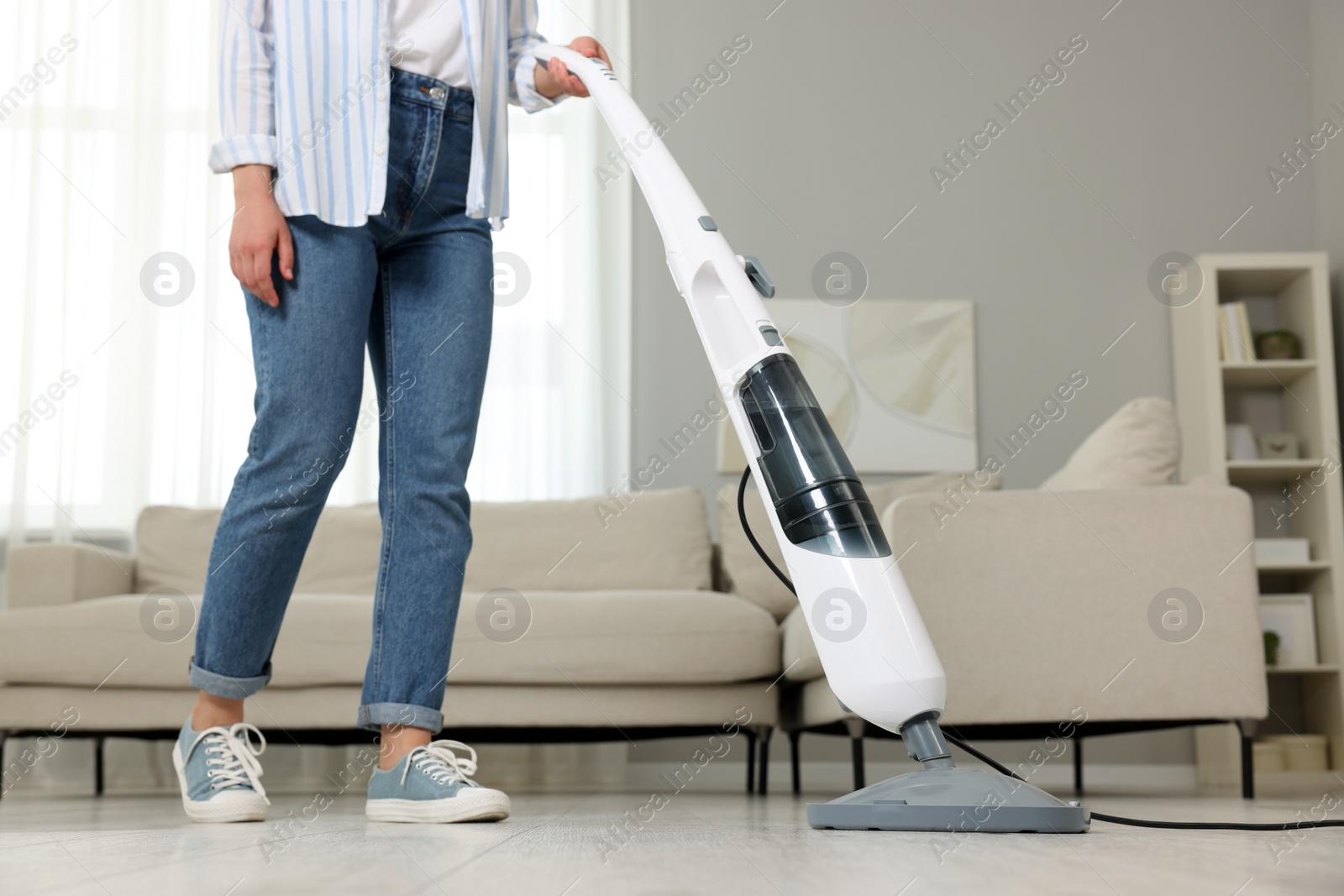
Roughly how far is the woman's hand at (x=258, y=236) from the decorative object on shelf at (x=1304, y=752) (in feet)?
9.23

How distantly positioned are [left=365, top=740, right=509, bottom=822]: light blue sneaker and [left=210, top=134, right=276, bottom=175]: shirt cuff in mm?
649

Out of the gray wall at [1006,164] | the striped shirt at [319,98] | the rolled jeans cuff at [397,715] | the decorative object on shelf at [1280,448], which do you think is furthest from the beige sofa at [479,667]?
the decorative object on shelf at [1280,448]

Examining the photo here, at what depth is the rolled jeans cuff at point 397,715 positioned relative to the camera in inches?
45.0

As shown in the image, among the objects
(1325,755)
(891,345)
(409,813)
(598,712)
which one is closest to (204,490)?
(598,712)

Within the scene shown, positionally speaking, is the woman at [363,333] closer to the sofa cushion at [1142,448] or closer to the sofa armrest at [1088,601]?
the sofa armrest at [1088,601]

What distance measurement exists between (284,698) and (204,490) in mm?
1184

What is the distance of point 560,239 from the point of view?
3293 millimetres

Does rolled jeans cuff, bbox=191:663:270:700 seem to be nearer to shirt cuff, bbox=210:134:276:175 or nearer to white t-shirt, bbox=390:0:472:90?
shirt cuff, bbox=210:134:276:175

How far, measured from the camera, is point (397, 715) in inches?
45.0

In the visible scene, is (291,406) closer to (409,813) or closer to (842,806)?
(409,813)

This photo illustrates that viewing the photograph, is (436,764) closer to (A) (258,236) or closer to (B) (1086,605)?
(A) (258,236)

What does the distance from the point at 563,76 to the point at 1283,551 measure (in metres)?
2.54

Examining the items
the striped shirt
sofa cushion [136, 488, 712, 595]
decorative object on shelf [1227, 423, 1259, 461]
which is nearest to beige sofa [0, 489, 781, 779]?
sofa cushion [136, 488, 712, 595]

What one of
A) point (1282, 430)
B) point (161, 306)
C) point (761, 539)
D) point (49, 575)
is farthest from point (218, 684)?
point (1282, 430)
